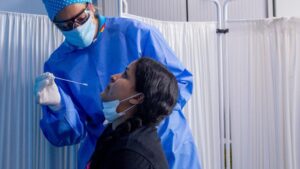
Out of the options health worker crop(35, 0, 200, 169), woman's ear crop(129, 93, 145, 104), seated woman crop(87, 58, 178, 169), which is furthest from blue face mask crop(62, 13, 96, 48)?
woman's ear crop(129, 93, 145, 104)

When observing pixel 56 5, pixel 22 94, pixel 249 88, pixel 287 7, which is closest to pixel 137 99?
pixel 56 5

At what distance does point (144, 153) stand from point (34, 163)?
780 mm

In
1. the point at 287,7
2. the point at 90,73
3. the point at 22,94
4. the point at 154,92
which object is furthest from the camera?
the point at 287,7

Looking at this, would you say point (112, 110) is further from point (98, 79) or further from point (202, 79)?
point (202, 79)

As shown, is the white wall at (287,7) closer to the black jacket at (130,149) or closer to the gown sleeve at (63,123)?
the gown sleeve at (63,123)

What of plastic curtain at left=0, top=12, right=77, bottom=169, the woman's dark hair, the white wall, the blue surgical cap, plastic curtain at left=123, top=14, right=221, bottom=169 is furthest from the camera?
the white wall

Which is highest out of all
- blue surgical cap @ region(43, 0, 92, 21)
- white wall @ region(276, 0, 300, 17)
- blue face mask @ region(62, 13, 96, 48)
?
white wall @ region(276, 0, 300, 17)

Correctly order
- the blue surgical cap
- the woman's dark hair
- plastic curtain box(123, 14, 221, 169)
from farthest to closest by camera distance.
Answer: plastic curtain box(123, 14, 221, 169), the blue surgical cap, the woman's dark hair

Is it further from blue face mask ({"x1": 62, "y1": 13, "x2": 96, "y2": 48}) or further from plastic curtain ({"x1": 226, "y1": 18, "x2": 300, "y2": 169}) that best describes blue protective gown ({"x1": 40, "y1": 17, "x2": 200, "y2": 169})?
plastic curtain ({"x1": 226, "y1": 18, "x2": 300, "y2": 169})

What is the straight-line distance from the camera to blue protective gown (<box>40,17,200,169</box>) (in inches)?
50.7

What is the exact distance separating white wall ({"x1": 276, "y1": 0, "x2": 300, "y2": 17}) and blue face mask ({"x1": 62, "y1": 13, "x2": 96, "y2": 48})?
168 centimetres

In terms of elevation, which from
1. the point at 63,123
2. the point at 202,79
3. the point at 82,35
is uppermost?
the point at 82,35

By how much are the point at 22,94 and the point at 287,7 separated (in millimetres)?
2067

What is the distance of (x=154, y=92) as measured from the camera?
0.95 m
